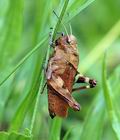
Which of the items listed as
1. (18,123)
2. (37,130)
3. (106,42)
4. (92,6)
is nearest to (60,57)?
(18,123)

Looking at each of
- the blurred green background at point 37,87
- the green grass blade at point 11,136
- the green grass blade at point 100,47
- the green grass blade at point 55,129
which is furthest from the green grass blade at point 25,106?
the green grass blade at point 100,47

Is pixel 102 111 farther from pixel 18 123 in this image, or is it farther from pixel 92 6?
pixel 92 6

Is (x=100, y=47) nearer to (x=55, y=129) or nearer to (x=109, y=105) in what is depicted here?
(x=109, y=105)

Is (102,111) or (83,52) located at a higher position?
(83,52)

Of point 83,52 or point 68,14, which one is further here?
point 83,52

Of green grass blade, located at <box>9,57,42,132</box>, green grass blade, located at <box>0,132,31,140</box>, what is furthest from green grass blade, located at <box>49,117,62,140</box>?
green grass blade, located at <box>0,132,31,140</box>

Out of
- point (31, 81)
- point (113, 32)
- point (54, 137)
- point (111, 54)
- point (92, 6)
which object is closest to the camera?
point (54, 137)

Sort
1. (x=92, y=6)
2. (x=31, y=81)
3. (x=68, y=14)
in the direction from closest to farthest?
(x=68, y=14)
(x=31, y=81)
(x=92, y=6)

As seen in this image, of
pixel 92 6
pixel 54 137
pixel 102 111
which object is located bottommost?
pixel 54 137

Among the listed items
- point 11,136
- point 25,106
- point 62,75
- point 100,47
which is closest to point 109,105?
point 62,75

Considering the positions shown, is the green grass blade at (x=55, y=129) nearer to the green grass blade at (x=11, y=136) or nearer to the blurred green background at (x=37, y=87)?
the blurred green background at (x=37, y=87)
